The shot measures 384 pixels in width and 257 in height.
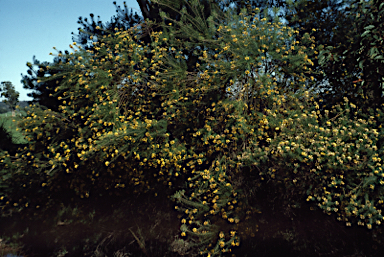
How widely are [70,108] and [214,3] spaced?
3.73 meters

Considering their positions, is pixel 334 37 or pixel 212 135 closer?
pixel 212 135

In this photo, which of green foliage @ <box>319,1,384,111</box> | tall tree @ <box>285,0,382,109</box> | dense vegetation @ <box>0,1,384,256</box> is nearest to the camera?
dense vegetation @ <box>0,1,384,256</box>

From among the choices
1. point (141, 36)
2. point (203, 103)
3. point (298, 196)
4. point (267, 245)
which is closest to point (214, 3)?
point (141, 36)

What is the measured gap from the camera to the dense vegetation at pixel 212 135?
4723 millimetres

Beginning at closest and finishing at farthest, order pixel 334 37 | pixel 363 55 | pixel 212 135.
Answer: pixel 212 135 < pixel 363 55 < pixel 334 37

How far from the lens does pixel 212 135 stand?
5297 mm

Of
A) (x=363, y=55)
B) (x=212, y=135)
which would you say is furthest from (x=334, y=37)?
(x=212, y=135)

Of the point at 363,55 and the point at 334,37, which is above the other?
the point at 334,37

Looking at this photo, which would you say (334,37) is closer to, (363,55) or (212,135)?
(363,55)

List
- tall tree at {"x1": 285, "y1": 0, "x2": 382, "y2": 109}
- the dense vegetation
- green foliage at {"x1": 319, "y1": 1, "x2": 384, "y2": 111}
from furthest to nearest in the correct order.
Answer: tall tree at {"x1": 285, "y1": 0, "x2": 382, "y2": 109}, green foliage at {"x1": 319, "y1": 1, "x2": 384, "y2": 111}, the dense vegetation

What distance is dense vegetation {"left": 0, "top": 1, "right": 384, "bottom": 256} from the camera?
472 centimetres

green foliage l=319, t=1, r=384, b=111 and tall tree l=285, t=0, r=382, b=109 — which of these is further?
tall tree l=285, t=0, r=382, b=109

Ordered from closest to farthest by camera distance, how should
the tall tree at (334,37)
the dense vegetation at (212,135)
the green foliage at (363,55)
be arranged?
the dense vegetation at (212,135)
the green foliage at (363,55)
the tall tree at (334,37)

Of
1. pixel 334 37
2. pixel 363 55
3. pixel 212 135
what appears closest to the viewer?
pixel 212 135
